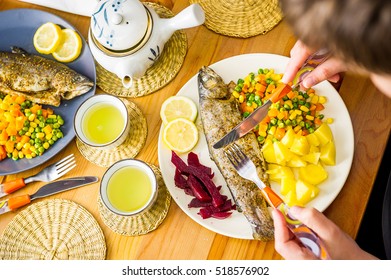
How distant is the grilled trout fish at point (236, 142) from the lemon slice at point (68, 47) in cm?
45

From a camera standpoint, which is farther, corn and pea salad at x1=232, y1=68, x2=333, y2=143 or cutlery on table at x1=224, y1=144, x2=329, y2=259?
corn and pea salad at x1=232, y1=68, x2=333, y2=143

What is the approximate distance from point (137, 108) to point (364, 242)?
0.99 m

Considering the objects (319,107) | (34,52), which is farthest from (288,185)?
(34,52)

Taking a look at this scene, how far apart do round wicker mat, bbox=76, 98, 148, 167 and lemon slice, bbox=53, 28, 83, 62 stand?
29 cm

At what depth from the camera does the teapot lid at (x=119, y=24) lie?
1.38 meters

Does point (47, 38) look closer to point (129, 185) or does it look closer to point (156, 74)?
point (156, 74)

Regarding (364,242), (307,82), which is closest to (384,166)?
(364,242)

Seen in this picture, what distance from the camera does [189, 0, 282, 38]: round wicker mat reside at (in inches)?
61.8

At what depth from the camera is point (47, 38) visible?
161 centimetres

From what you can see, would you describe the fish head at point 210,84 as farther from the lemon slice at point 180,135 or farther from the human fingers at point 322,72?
the human fingers at point 322,72

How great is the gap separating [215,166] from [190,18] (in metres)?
0.47

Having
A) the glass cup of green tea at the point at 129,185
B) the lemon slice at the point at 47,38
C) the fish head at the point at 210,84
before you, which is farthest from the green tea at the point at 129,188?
the lemon slice at the point at 47,38

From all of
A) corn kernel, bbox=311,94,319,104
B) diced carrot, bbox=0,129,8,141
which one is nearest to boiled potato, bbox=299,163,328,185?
corn kernel, bbox=311,94,319,104

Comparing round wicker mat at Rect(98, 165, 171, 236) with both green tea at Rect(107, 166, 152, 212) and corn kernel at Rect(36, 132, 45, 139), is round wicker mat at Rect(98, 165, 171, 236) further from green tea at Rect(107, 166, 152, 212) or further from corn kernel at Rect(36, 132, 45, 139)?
corn kernel at Rect(36, 132, 45, 139)
